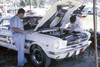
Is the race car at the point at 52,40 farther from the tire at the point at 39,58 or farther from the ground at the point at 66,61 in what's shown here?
the ground at the point at 66,61

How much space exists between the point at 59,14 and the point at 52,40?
1422 millimetres

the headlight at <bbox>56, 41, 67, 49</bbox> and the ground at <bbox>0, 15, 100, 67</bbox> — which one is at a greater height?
the headlight at <bbox>56, 41, 67, 49</bbox>

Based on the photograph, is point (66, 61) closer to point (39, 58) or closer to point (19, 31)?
point (39, 58)

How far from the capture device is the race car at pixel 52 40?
12.9 feet

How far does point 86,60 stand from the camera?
497cm

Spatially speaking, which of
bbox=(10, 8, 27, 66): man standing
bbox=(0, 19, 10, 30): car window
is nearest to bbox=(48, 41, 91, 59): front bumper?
bbox=(10, 8, 27, 66): man standing

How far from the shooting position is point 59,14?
16.5 ft

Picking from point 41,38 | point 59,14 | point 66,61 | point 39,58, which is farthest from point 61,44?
point 59,14

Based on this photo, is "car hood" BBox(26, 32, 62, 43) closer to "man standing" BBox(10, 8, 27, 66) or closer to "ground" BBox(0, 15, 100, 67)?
A: "man standing" BBox(10, 8, 27, 66)

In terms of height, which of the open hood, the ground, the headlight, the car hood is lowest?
the ground

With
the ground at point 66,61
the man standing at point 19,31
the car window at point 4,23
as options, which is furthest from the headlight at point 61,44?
the car window at point 4,23

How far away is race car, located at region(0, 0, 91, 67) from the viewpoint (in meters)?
3.95

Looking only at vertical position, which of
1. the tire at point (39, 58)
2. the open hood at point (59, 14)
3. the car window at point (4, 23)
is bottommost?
the tire at point (39, 58)

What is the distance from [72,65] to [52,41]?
1.19 metres
